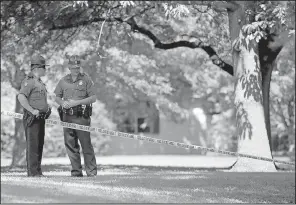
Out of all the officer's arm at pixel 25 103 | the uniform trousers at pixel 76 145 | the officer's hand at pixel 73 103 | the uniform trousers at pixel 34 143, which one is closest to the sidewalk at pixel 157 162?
the uniform trousers at pixel 76 145

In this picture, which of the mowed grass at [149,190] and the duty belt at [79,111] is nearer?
the mowed grass at [149,190]

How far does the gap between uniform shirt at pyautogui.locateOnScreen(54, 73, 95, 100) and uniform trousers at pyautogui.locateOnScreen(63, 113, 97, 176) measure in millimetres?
329

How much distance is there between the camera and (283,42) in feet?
65.9

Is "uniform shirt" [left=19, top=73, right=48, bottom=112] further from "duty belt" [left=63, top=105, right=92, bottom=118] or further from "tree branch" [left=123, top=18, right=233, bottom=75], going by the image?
"tree branch" [left=123, top=18, right=233, bottom=75]

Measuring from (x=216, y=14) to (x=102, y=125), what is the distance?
2042 centimetres

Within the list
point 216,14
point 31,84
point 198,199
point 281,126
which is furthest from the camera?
point 281,126

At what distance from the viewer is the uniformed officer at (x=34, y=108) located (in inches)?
467

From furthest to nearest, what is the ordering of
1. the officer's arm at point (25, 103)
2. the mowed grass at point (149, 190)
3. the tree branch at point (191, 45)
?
the tree branch at point (191, 45) < the officer's arm at point (25, 103) < the mowed grass at point (149, 190)

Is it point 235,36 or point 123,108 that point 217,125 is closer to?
point 123,108

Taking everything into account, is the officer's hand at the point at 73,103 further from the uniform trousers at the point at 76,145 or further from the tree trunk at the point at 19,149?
the tree trunk at the point at 19,149

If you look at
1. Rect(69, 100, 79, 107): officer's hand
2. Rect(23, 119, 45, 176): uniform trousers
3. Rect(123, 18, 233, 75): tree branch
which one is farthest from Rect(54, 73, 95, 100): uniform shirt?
Rect(123, 18, 233, 75): tree branch

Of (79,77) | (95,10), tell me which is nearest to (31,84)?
(79,77)

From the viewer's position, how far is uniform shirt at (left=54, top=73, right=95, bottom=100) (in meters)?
12.1

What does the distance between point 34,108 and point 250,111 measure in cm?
803
